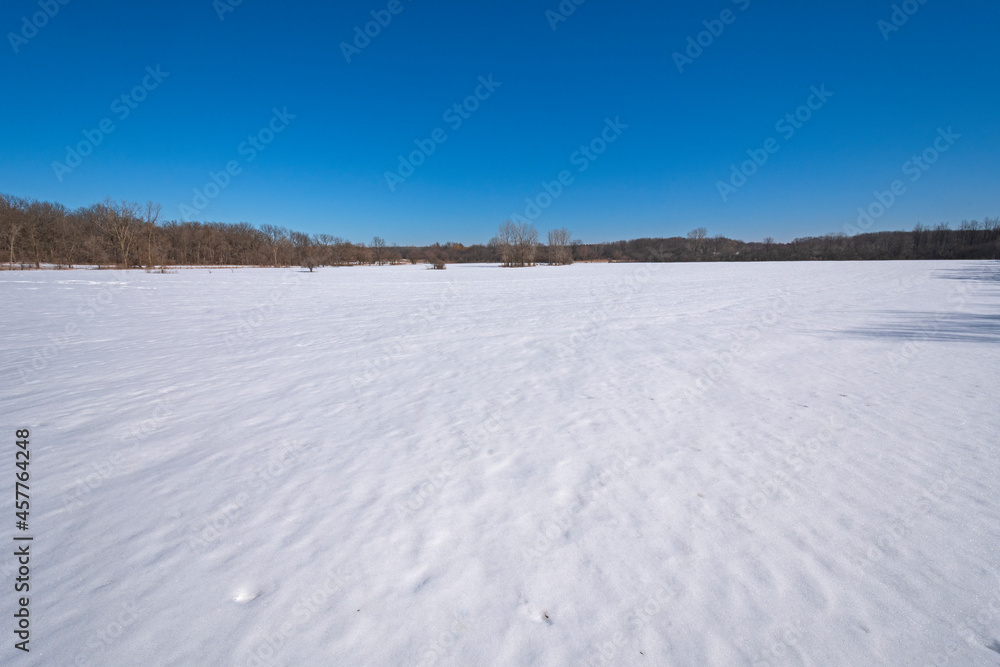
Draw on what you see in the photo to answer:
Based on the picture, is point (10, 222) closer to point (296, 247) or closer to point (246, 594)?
point (296, 247)

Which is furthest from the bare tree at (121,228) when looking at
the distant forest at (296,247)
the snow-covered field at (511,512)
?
the snow-covered field at (511,512)

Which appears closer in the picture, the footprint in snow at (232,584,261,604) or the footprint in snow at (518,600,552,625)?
the footprint in snow at (518,600,552,625)

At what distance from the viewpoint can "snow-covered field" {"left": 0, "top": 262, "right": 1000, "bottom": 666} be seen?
1909mm

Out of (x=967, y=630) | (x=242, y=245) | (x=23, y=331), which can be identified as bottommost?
(x=967, y=630)

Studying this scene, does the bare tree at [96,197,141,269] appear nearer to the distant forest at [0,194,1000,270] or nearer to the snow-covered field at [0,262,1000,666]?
the distant forest at [0,194,1000,270]

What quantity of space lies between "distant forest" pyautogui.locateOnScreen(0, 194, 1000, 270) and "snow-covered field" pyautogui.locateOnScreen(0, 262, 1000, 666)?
57124 millimetres

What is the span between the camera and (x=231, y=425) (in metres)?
4.34

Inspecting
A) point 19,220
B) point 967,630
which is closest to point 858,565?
point 967,630

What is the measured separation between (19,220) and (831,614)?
3067 inches

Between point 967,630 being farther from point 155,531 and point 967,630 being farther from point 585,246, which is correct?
point 585,246

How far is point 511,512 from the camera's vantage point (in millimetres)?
2840

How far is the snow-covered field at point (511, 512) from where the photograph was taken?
1.91 m

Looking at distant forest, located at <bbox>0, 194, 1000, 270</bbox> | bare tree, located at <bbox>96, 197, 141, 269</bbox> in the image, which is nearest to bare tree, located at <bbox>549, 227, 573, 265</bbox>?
distant forest, located at <bbox>0, 194, 1000, 270</bbox>

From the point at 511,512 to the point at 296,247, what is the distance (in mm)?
103511
